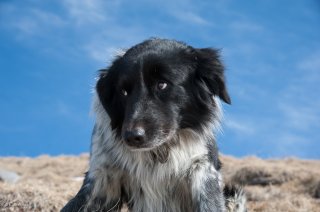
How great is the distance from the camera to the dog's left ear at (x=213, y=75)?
543 centimetres

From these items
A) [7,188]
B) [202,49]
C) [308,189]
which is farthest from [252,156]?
[202,49]

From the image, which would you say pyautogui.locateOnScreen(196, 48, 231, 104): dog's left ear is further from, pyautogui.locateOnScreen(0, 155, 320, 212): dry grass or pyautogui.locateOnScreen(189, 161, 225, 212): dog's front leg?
pyautogui.locateOnScreen(0, 155, 320, 212): dry grass

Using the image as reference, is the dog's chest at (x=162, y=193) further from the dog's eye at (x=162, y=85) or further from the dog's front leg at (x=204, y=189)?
the dog's eye at (x=162, y=85)

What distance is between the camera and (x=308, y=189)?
12.4 m

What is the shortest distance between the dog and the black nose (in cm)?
17

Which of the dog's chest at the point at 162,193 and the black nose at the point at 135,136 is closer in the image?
the black nose at the point at 135,136

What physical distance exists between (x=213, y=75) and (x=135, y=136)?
41.2 inches

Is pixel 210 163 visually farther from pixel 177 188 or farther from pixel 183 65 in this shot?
pixel 183 65

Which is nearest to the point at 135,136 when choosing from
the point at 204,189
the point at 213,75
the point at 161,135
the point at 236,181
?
the point at 161,135

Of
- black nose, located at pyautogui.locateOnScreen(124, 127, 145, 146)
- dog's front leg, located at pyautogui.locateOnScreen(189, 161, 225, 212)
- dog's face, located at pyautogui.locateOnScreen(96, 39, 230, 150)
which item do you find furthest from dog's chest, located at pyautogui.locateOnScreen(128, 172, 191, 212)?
black nose, located at pyautogui.locateOnScreen(124, 127, 145, 146)

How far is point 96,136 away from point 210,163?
3.61 ft

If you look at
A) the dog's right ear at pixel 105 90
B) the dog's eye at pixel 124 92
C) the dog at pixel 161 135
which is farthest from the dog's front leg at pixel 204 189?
the dog's right ear at pixel 105 90

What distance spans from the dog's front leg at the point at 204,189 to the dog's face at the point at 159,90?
14.7 inches

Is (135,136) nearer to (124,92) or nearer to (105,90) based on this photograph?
(124,92)
